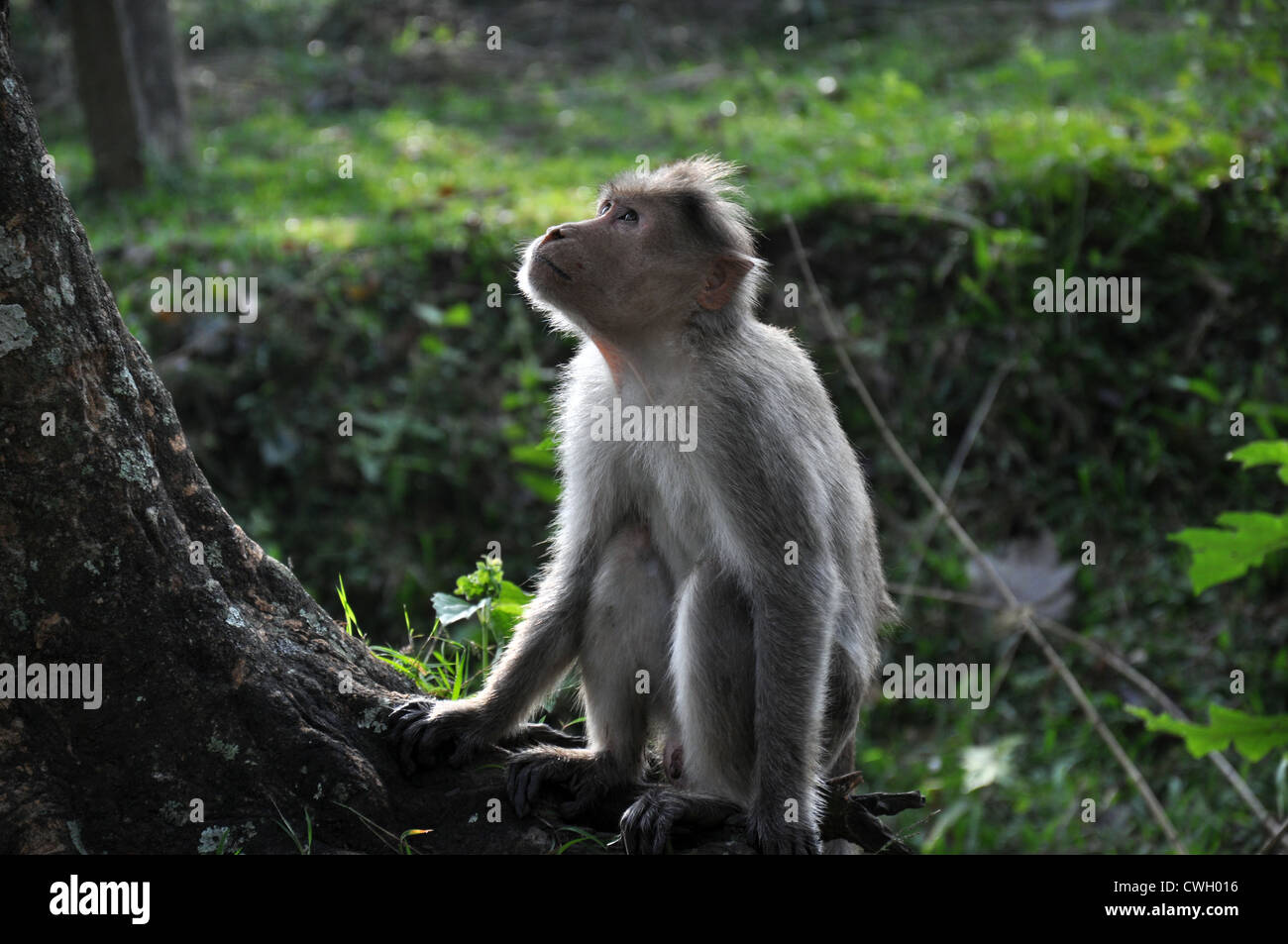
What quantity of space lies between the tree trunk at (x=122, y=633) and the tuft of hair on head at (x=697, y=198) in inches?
73.3

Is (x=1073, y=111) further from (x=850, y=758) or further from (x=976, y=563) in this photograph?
(x=850, y=758)

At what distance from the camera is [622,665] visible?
14.3ft

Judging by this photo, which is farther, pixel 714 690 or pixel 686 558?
pixel 686 558

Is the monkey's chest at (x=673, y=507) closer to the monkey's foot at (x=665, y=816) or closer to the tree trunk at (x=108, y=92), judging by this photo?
the monkey's foot at (x=665, y=816)

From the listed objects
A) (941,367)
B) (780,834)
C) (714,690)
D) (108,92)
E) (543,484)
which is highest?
(108,92)

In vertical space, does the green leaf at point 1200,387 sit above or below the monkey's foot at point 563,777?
above

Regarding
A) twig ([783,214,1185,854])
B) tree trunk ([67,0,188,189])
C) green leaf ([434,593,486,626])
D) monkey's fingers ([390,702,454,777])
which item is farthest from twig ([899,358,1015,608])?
tree trunk ([67,0,188,189])

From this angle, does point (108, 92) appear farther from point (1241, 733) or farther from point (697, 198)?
point (1241, 733)

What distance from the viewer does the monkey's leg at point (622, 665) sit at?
14.0ft

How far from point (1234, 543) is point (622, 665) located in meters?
1.93

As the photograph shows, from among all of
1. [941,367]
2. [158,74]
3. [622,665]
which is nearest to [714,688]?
[622,665]

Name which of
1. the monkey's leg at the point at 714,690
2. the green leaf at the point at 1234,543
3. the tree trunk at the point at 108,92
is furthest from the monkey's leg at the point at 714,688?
the tree trunk at the point at 108,92
